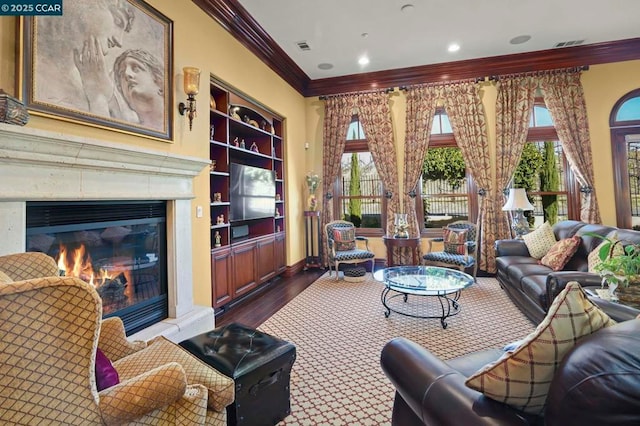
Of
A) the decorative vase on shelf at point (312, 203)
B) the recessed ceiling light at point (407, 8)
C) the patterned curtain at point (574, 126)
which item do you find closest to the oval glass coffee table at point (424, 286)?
the decorative vase on shelf at point (312, 203)

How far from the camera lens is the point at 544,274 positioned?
3.23 m

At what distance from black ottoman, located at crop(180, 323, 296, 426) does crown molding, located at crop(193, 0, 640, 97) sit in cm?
357

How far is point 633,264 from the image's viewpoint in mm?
2012

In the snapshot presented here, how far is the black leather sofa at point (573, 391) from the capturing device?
698mm

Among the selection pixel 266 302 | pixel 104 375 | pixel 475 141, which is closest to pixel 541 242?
pixel 475 141

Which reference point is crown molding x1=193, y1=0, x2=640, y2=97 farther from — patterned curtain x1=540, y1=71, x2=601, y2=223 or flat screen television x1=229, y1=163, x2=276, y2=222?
flat screen television x1=229, y1=163, x2=276, y2=222

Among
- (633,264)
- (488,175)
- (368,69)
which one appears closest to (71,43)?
(633,264)

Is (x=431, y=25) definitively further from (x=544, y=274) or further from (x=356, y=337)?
(x=356, y=337)

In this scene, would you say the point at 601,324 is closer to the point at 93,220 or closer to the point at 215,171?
the point at 93,220

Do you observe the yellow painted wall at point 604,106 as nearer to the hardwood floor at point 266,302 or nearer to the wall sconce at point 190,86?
the hardwood floor at point 266,302

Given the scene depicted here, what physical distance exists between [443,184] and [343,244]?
2259mm

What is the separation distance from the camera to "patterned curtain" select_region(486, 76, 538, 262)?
519 centimetres

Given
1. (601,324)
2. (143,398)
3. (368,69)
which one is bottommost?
(143,398)

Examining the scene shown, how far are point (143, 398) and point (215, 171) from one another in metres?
3.06
